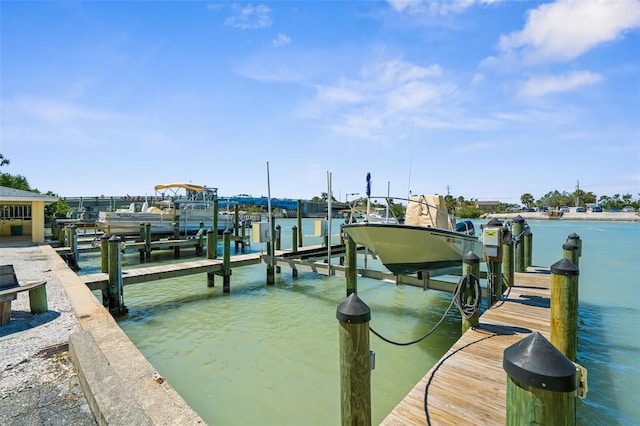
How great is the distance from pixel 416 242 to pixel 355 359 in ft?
19.5

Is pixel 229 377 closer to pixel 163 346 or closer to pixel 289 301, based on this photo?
pixel 163 346

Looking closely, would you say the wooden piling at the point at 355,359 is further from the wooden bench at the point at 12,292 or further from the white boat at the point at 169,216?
the white boat at the point at 169,216

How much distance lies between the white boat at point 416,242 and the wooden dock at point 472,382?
246cm

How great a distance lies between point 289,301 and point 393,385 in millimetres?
5607

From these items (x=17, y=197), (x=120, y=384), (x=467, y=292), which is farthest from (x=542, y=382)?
(x=17, y=197)

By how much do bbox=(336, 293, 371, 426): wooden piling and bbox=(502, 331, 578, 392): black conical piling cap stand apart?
127cm

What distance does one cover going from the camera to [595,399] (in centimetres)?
517

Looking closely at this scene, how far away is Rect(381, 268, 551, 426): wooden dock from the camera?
3.13 meters

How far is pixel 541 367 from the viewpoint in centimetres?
154

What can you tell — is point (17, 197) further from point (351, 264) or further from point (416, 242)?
point (416, 242)

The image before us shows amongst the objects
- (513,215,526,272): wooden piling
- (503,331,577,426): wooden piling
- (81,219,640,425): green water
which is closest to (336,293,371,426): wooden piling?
(503,331,577,426): wooden piling

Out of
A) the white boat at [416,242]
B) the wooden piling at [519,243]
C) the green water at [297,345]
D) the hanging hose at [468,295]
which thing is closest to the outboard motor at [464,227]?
the white boat at [416,242]

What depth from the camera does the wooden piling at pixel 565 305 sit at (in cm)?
396

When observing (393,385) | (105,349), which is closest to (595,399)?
(393,385)
